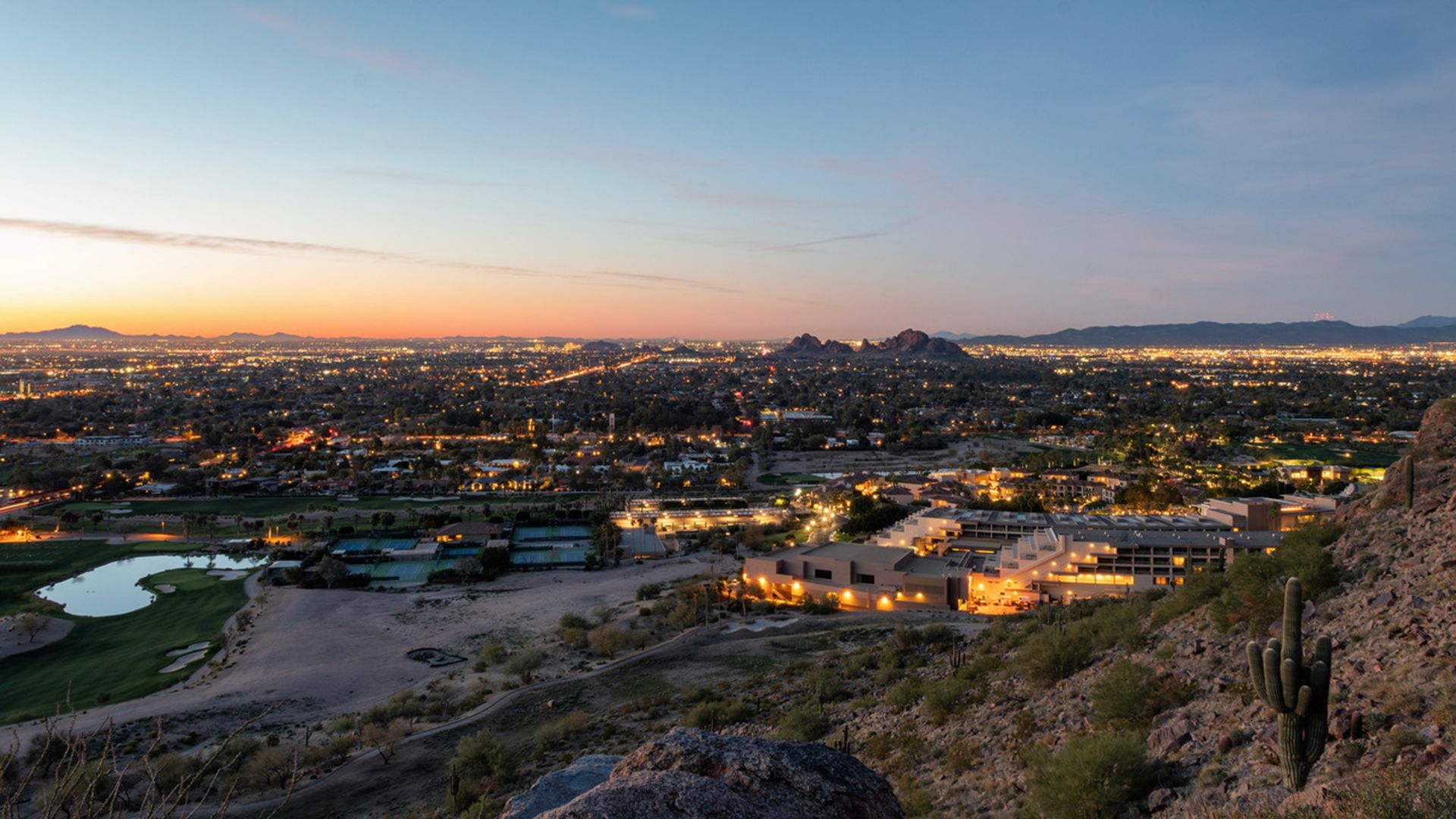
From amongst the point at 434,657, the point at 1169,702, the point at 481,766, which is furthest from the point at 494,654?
the point at 1169,702

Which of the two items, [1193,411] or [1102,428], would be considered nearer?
[1102,428]

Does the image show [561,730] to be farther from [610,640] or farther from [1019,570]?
[1019,570]

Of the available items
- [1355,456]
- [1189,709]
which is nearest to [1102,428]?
[1355,456]

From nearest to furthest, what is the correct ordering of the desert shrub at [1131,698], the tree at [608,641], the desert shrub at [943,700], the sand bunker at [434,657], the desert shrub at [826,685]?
the desert shrub at [1131,698], the desert shrub at [943,700], the desert shrub at [826,685], the tree at [608,641], the sand bunker at [434,657]

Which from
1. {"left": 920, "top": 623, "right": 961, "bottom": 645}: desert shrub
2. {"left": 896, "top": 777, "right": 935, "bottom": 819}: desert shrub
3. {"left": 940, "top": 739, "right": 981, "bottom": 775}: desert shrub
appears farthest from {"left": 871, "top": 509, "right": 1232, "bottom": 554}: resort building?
{"left": 896, "top": 777, "right": 935, "bottom": 819}: desert shrub

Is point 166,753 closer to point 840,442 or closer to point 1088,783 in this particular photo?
point 1088,783

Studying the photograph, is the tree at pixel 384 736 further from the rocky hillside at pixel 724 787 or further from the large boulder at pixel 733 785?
the large boulder at pixel 733 785

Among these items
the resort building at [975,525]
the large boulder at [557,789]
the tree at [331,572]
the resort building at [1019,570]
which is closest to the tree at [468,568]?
the tree at [331,572]
